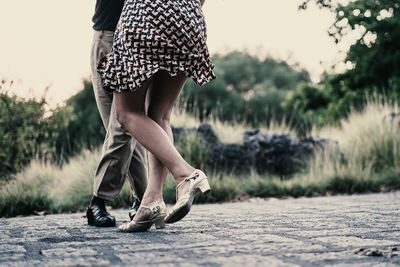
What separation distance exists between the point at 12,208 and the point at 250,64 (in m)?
38.7

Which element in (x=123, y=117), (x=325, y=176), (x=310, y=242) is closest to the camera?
(x=310, y=242)

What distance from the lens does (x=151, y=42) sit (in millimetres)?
2166

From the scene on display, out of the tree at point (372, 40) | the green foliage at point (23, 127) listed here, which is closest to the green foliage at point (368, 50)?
the tree at point (372, 40)

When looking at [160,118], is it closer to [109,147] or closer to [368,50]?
[109,147]

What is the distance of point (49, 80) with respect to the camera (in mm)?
7586

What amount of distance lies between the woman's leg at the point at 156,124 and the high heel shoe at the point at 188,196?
5cm

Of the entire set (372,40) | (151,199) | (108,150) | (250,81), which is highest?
(250,81)

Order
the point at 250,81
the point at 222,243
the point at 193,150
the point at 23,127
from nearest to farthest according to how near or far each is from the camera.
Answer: the point at 222,243
the point at 193,150
the point at 23,127
the point at 250,81

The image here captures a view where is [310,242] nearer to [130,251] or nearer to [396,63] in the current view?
[130,251]

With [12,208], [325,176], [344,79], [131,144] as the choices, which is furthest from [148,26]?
[344,79]

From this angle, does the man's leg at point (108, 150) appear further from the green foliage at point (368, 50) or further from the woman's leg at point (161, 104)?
the green foliage at point (368, 50)

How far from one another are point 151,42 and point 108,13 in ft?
2.36

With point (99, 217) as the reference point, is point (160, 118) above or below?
above

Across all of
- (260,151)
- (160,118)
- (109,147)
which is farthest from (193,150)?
(160,118)
